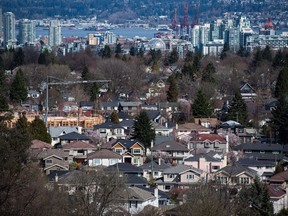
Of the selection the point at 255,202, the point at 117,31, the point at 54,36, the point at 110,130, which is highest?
the point at 255,202

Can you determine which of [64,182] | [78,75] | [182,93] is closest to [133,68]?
[78,75]

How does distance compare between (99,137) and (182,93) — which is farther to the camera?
(182,93)

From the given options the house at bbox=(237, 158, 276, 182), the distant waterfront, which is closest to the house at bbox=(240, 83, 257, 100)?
the house at bbox=(237, 158, 276, 182)

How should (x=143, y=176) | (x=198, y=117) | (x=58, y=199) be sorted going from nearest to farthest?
(x=58, y=199) < (x=143, y=176) < (x=198, y=117)

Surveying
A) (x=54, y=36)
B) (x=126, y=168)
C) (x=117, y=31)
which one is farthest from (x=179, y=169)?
(x=117, y=31)

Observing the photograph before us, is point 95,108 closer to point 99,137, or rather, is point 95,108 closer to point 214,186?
point 99,137

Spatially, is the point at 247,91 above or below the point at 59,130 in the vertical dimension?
below

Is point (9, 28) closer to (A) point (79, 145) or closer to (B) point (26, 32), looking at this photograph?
(B) point (26, 32)
